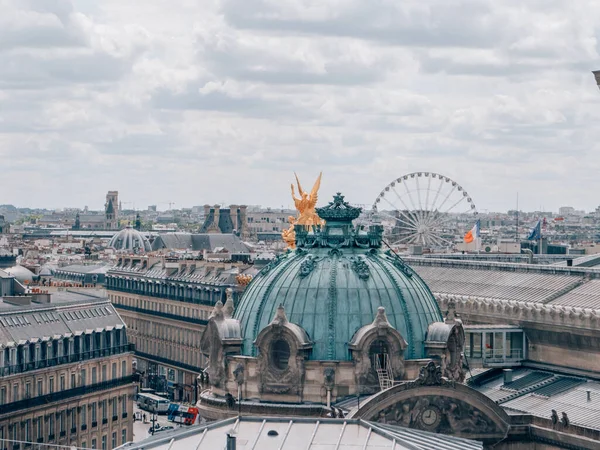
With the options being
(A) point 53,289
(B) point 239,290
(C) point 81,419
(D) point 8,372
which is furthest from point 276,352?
(A) point 53,289

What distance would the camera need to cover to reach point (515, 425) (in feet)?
187

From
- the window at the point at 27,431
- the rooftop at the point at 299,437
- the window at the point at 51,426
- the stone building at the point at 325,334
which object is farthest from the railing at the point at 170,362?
the rooftop at the point at 299,437

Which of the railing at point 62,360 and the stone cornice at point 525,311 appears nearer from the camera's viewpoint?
the stone cornice at point 525,311

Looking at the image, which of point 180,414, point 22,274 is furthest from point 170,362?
point 180,414

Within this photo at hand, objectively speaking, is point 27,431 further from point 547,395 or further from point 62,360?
point 547,395

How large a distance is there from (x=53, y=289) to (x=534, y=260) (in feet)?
193

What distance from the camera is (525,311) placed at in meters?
74.3

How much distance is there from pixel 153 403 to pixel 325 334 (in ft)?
310

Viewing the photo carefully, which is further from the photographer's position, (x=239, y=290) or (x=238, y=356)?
(x=239, y=290)

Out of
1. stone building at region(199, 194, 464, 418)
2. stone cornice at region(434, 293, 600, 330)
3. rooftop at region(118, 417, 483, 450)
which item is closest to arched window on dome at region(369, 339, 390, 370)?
stone building at region(199, 194, 464, 418)

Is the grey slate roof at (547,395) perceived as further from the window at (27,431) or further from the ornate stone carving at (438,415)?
the window at (27,431)

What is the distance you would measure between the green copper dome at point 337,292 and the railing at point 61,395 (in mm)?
46198

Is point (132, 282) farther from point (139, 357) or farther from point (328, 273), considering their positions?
point (328, 273)

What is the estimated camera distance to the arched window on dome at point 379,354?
177ft
